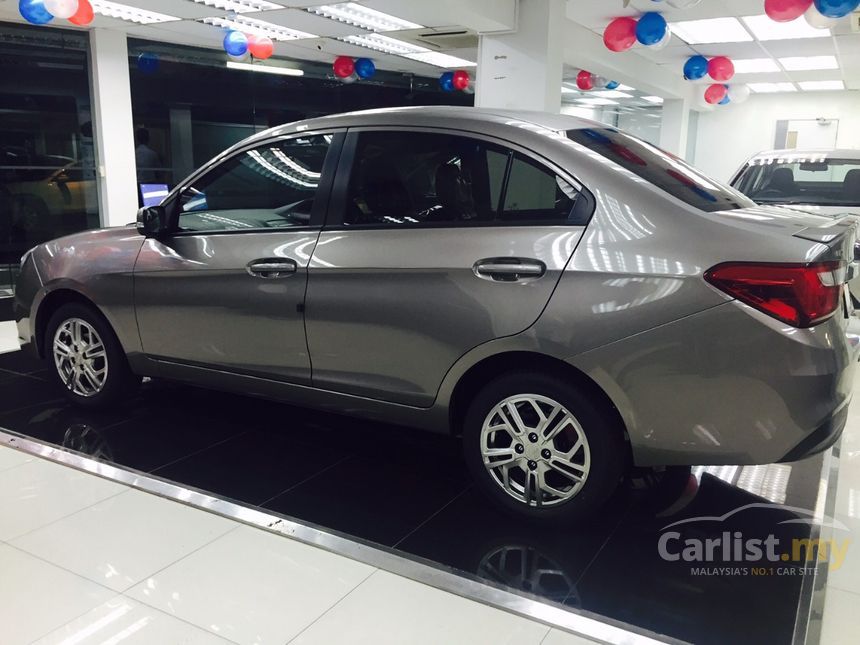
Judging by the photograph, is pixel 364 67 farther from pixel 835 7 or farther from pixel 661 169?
pixel 661 169

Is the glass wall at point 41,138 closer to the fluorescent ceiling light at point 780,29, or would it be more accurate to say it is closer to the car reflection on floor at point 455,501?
the car reflection on floor at point 455,501

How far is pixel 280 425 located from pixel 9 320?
12.4ft

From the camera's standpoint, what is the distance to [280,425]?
130 inches

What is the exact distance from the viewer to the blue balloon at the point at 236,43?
25.1 ft

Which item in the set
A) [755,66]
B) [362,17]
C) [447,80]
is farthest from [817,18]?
[447,80]

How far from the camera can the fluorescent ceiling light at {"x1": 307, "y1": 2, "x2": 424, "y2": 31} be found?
7054 millimetres

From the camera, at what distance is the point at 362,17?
7457mm

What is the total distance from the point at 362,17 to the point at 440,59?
3.44 m

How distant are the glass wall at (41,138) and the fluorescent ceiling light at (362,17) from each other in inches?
127

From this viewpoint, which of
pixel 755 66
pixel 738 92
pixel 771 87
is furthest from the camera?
pixel 771 87

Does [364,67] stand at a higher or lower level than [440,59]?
lower

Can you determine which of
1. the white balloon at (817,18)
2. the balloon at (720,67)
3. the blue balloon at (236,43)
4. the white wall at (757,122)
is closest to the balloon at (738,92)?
the white wall at (757,122)

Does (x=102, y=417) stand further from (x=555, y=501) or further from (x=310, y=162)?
(x=555, y=501)

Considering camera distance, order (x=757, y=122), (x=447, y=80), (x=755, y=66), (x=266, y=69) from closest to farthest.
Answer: (x=755, y=66), (x=266, y=69), (x=447, y=80), (x=757, y=122)
